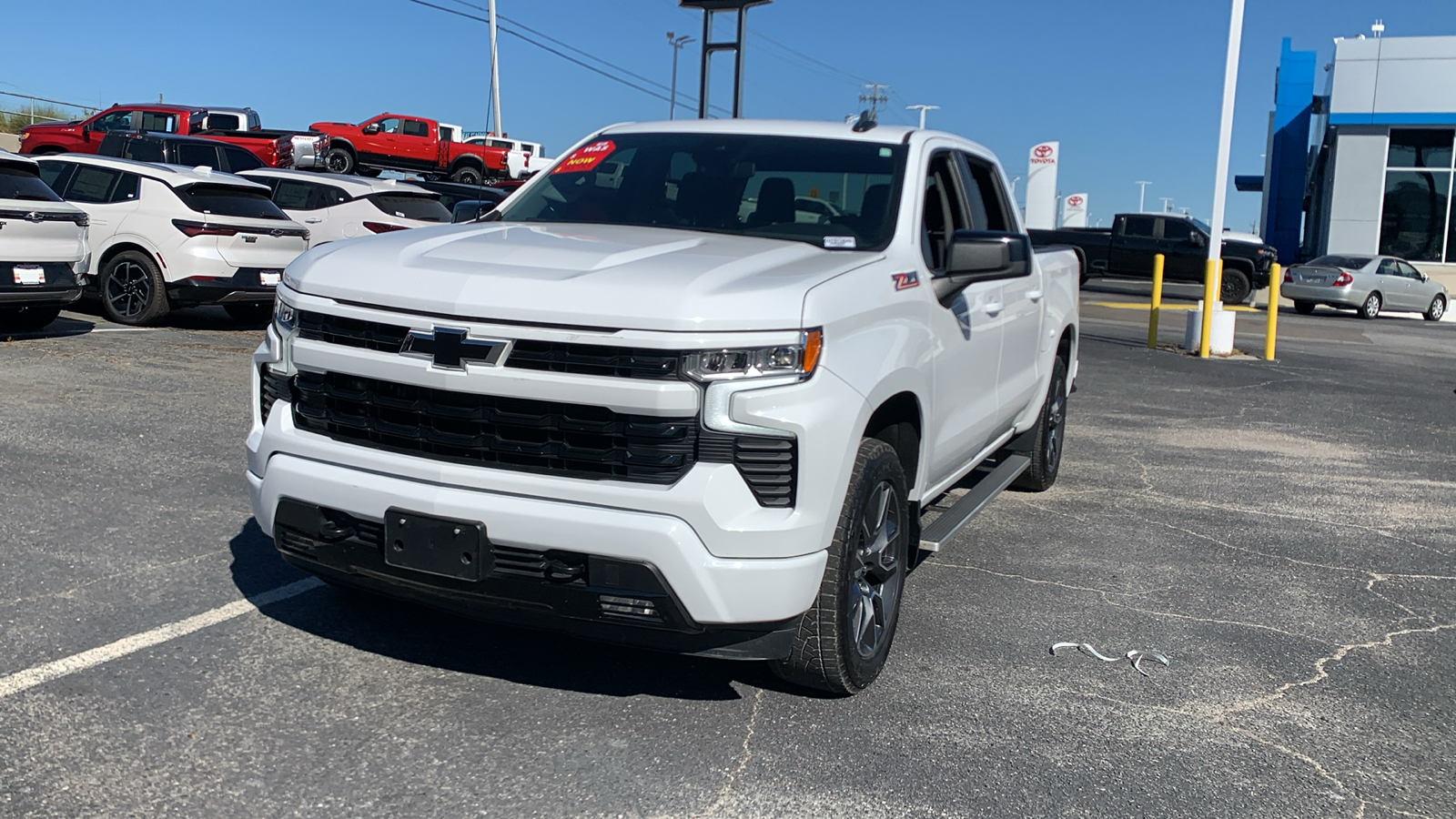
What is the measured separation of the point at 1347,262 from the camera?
28.6 meters

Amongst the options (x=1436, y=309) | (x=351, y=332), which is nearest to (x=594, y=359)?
(x=351, y=332)

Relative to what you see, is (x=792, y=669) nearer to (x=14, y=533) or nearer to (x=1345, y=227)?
(x=14, y=533)

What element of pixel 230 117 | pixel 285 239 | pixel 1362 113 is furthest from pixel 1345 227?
pixel 285 239

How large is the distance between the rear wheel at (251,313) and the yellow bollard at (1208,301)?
37.0 ft

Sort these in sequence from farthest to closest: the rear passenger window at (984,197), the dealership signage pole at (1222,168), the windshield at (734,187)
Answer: the dealership signage pole at (1222,168) → the rear passenger window at (984,197) → the windshield at (734,187)

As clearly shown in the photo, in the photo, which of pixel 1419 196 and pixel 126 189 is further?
pixel 1419 196

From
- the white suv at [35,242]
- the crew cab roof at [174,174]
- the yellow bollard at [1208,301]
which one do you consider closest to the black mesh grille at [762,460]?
the white suv at [35,242]

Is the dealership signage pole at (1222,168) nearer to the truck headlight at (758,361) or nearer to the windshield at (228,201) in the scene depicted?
the windshield at (228,201)

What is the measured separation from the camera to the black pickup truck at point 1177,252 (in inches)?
1161

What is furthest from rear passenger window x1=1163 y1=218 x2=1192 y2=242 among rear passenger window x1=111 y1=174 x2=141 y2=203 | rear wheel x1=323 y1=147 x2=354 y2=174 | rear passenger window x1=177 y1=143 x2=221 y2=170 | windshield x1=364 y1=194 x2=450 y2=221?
rear passenger window x1=111 y1=174 x2=141 y2=203

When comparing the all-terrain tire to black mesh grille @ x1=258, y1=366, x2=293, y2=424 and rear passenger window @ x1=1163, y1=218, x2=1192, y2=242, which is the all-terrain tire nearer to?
black mesh grille @ x1=258, y1=366, x2=293, y2=424

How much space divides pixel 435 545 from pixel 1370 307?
2889 centimetres

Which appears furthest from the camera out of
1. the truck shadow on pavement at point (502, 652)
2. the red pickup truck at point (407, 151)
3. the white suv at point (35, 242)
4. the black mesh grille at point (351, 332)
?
the red pickup truck at point (407, 151)

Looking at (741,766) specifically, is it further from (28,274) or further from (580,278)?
(28,274)
